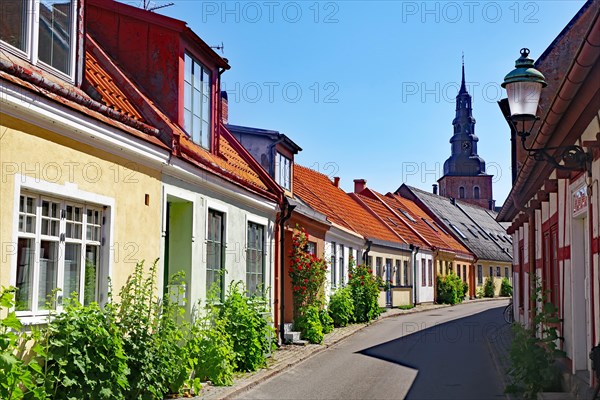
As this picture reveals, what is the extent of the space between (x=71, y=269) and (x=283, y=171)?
35.9 feet

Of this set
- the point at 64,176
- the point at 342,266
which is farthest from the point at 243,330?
the point at 342,266

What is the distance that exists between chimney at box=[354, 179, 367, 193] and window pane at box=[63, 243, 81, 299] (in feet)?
112

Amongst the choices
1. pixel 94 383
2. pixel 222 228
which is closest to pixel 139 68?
pixel 222 228

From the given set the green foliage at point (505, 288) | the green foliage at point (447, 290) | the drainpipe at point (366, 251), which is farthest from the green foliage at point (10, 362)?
the green foliage at point (505, 288)

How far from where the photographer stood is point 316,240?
2075 cm

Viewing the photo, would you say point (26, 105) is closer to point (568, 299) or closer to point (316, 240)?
point (568, 299)

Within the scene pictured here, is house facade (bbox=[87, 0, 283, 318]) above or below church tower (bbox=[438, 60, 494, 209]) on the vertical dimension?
below

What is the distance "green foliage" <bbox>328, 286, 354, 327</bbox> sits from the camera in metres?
22.2

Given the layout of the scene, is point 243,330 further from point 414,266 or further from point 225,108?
point 414,266

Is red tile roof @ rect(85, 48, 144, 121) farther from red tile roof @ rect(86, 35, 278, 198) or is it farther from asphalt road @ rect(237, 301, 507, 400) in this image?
asphalt road @ rect(237, 301, 507, 400)

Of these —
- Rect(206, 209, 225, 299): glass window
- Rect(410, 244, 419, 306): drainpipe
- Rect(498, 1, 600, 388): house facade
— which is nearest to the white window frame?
Rect(206, 209, 225, 299): glass window

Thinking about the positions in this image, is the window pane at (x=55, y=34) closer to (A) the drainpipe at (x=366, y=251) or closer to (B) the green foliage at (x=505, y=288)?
(A) the drainpipe at (x=366, y=251)

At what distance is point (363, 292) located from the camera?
24.4m

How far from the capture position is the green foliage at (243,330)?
482 inches
